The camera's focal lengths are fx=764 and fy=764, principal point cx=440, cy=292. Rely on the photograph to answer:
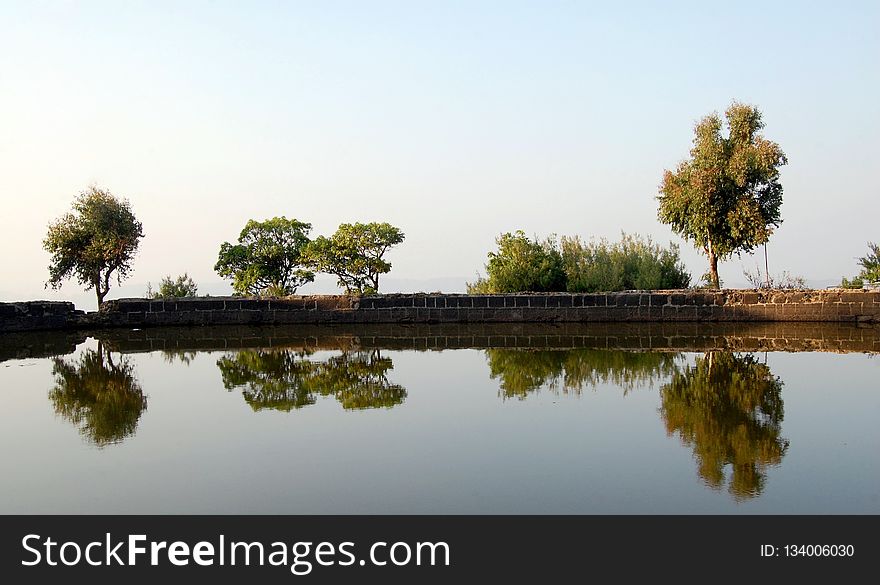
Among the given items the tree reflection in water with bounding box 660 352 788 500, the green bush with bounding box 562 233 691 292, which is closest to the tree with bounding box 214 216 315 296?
the green bush with bounding box 562 233 691 292

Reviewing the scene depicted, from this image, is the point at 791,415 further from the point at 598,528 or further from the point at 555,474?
the point at 598,528

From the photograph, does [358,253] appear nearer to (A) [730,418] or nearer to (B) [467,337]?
(B) [467,337]

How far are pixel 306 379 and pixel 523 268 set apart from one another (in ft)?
40.4

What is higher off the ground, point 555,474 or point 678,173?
point 678,173

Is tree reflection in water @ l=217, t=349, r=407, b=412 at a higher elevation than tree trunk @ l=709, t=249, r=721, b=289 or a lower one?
lower

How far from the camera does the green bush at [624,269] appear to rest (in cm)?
1977

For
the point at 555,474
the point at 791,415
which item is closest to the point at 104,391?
the point at 555,474

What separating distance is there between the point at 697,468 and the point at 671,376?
3.82m

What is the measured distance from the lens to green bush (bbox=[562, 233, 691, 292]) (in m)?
19.8

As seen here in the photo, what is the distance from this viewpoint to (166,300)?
1745 cm

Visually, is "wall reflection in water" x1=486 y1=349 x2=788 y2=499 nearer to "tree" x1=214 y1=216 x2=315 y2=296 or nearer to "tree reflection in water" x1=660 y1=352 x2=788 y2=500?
"tree reflection in water" x1=660 y1=352 x2=788 y2=500

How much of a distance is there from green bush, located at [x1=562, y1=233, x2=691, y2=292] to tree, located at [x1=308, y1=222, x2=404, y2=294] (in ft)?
16.9

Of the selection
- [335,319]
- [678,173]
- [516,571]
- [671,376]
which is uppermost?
[678,173]

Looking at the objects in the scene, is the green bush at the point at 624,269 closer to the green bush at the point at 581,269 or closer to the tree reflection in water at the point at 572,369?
the green bush at the point at 581,269
